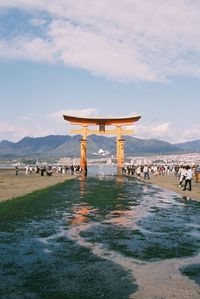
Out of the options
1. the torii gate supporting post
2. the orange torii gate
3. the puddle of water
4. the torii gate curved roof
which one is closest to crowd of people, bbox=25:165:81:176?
the orange torii gate

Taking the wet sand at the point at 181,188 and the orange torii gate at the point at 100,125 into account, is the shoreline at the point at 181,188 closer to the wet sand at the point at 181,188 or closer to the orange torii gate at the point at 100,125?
the wet sand at the point at 181,188

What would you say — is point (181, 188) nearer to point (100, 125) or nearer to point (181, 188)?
point (181, 188)

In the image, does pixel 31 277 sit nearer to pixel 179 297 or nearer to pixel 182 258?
pixel 179 297

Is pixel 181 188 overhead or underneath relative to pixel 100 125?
underneath

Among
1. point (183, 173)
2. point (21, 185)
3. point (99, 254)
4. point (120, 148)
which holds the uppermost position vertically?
point (120, 148)

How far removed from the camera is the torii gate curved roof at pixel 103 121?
196 ft

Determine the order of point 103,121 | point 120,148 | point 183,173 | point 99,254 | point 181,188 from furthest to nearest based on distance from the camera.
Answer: point 120,148 < point 103,121 < point 181,188 < point 183,173 < point 99,254

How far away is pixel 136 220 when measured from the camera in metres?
13.9

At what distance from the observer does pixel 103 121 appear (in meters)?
61.2

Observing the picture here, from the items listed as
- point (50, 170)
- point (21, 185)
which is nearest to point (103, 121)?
point (50, 170)

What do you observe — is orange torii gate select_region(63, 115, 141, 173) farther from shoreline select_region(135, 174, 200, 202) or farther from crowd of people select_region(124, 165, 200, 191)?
shoreline select_region(135, 174, 200, 202)

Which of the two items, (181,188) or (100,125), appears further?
(100,125)

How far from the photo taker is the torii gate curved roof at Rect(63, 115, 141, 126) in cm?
5977

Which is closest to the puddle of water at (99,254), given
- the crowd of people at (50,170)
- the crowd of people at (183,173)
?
the crowd of people at (183,173)
